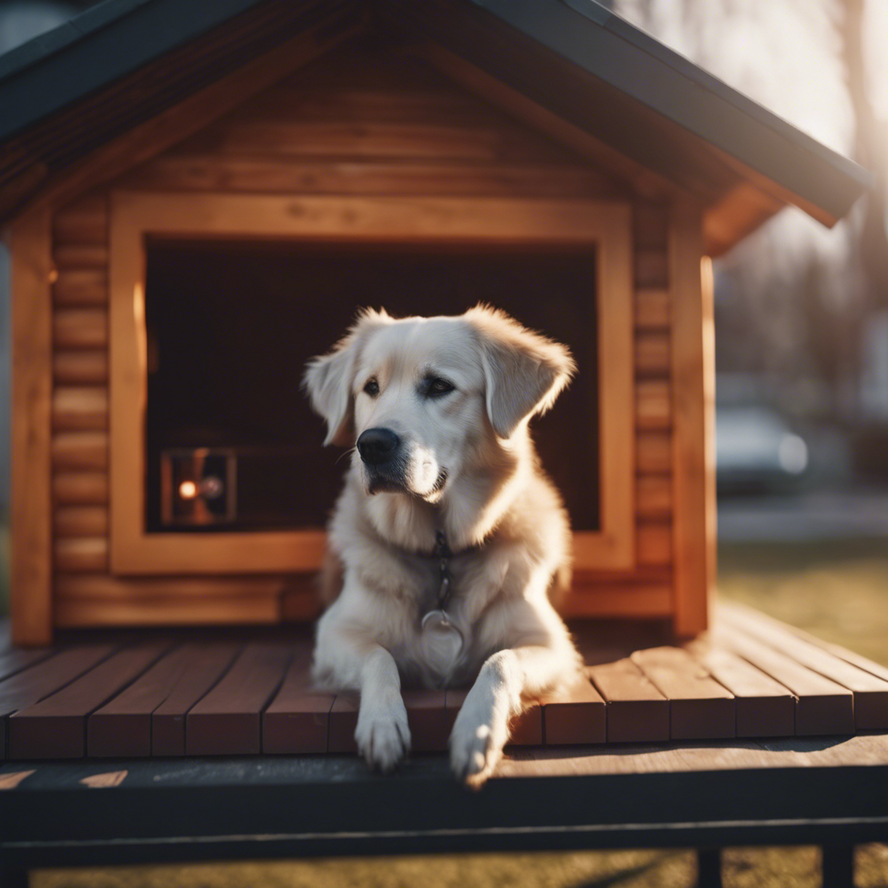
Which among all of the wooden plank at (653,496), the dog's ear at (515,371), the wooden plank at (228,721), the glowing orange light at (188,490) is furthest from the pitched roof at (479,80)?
the wooden plank at (228,721)

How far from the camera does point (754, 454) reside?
42.4ft

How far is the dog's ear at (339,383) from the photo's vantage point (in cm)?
244

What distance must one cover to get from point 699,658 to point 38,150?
2802 mm

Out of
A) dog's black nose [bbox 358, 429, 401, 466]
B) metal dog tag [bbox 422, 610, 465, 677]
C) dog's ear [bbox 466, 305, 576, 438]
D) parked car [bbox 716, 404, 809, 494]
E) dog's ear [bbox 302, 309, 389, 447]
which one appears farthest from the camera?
parked car [bbox 716, 404, 809, 494]

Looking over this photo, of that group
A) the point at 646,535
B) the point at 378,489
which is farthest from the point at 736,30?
the point at 378,489

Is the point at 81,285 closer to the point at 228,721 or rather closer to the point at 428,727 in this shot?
the point at 228,721

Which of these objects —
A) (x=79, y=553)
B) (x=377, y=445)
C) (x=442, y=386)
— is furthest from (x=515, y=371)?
(x=79, y=553)

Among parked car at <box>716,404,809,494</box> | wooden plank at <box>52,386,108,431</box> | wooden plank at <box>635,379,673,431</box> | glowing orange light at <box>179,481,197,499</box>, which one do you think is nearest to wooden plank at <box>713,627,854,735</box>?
wooden plank at <box>635,379,673,431</box>

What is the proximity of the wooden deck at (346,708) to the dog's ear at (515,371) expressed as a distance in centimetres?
84

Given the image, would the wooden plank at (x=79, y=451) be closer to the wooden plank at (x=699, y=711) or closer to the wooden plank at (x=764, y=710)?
the wooden plank at (x=699, y=711)

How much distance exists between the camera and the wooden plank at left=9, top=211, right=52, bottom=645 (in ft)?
9.08

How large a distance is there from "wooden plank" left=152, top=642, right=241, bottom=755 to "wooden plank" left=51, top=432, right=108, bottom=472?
0.80 meters

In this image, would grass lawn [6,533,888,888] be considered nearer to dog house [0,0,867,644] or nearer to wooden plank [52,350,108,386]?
dog house [0,0,867,644]

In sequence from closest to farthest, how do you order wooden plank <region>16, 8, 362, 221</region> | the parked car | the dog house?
wooden plank <region>16, 8, 362, 221</region> → the dog house → the parked car
